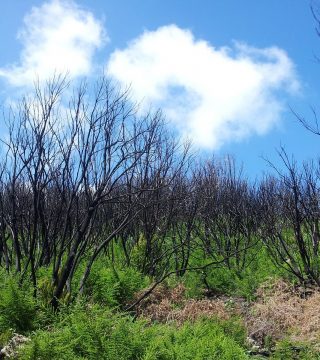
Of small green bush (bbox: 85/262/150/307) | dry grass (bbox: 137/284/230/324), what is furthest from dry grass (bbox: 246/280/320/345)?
small green bush (bbox: 85/262/150/307)

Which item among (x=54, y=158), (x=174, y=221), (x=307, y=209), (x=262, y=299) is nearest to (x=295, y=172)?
(x=307, y=209)

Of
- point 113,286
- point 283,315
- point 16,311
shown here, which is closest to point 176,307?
point 113,286

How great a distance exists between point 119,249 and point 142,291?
4.11 m

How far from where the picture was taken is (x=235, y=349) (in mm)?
4070

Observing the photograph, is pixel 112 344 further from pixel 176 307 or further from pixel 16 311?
pixel 176 307

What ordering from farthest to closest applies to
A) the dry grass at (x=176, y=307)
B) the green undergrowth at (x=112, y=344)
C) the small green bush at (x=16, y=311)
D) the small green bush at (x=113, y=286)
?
the small green bush at (x=113, y=286) < the dry grass at (x=176, y=307) < the small green bush at (x=16, y=311) < the green undergrowth at (x=112, y=344)

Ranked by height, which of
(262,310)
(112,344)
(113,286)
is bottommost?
(112,344)

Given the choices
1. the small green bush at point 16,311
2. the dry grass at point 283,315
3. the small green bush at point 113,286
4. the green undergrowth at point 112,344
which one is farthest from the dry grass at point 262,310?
the green undergrowth at point 112,344

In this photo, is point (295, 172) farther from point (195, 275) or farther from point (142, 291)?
point (142, 291)

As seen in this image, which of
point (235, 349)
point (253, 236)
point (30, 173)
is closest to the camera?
point (235, 349)

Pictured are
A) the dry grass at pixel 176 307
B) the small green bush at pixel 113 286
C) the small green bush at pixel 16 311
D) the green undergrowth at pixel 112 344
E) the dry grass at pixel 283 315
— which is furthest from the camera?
the small green bush at pixel 113 286

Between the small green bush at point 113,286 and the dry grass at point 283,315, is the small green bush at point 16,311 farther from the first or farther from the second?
the dry grass at point 283,315

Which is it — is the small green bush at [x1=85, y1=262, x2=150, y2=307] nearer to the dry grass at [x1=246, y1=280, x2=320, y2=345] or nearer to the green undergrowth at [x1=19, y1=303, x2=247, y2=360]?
the dry grass at [x1=246, y1=280, x2=320, y2=345]

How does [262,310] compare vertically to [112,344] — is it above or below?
above
